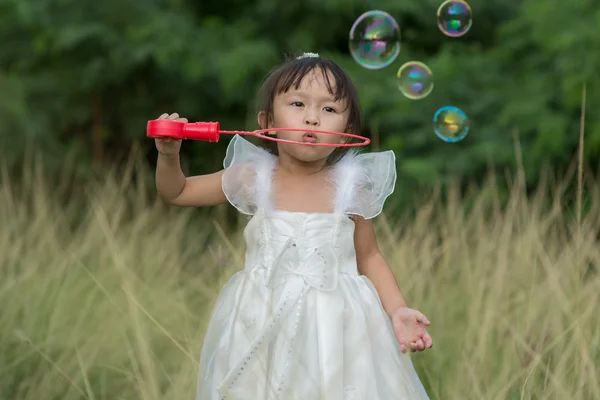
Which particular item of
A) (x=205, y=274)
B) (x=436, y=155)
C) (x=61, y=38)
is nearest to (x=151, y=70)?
(x=61, y=38)

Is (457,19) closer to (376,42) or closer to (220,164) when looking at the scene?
(376,42)

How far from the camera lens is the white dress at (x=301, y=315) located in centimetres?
213

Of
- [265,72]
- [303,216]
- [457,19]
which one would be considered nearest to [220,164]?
[265,72]

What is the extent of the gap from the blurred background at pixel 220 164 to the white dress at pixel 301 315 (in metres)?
0.37

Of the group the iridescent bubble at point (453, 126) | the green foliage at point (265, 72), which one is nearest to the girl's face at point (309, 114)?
the iridescent bubble at point (453, 126)

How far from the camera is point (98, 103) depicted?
7.53 m

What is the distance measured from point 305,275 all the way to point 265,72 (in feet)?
14.4

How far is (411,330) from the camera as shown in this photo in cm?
220

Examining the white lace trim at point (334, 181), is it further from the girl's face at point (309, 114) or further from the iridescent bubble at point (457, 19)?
the iridescent bubble at point (457, 19)

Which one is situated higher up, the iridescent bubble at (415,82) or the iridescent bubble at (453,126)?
the iridescent bubble at (415,82)

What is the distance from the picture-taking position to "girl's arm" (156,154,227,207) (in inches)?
87.6

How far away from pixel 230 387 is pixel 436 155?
4.30 meters

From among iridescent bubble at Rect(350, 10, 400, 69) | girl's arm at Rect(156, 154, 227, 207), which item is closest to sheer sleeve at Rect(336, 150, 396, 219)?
girl's arm at Rect(156, 154, 227, 207)

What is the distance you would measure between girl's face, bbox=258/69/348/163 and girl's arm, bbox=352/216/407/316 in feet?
0.75
